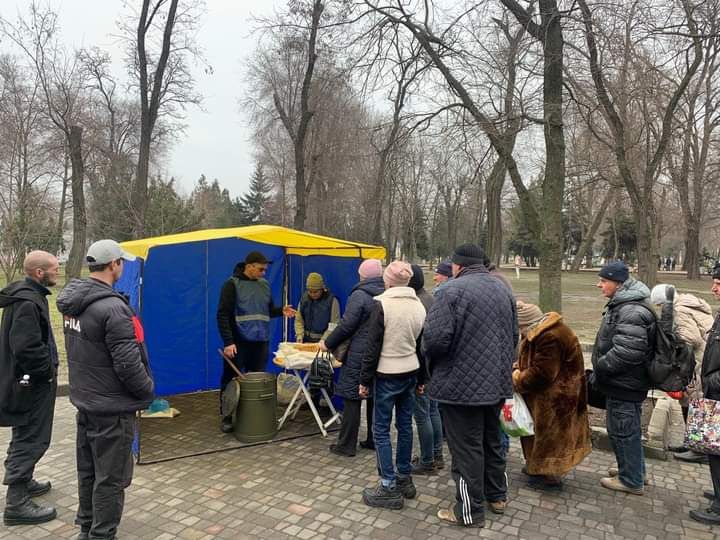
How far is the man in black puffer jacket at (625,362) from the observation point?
11.8ft

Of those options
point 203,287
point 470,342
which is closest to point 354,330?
point 470,342

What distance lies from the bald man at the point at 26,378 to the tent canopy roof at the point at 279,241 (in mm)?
1225

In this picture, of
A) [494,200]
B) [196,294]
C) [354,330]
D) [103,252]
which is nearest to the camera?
[103,252]

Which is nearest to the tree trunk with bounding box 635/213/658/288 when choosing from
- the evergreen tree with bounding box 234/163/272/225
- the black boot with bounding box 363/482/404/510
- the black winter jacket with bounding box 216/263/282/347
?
the black winter jacket with bounding box 216/263/282/347

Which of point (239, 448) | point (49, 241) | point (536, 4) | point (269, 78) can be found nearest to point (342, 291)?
point (239, 448)

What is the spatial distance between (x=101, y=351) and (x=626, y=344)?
3425 mm

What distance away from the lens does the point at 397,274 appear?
12.7 feet

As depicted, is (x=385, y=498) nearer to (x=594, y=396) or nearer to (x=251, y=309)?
(x=594, y=396)

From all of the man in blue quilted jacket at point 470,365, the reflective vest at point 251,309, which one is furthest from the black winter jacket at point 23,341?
the man in blue quilted jacket at point 470,365

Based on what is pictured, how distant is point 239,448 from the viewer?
4922 mm

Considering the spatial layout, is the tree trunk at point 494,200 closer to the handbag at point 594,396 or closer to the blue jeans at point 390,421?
the handbag at point 594,396

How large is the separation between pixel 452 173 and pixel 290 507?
107ft

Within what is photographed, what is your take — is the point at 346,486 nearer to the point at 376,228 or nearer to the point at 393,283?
the point at 393,283

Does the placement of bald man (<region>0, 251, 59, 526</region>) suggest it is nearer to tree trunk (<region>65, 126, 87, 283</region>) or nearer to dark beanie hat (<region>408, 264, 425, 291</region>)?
dark beanie hat (<region>408, 264, 425, 291</region>)
